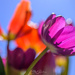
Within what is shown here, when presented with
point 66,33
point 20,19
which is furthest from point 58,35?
point 20,19

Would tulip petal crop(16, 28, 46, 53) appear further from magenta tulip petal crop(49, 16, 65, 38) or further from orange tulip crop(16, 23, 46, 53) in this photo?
magenta tulip petal crop(49, 16, 65, 38)

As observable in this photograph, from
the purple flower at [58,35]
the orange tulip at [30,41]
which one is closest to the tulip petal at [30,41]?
the orange tulip at [30,41]

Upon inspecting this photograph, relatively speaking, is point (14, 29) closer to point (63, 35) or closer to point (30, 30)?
point (30, 30)

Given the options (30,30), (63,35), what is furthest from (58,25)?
(30,30)

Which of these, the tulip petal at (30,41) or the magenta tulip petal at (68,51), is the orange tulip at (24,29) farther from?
the magenta tulip petal at (68,51)

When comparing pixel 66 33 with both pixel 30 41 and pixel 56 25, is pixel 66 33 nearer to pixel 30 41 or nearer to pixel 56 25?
pixel 56 25

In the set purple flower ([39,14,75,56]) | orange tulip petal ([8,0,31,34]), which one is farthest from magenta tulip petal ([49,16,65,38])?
orange tulip petal ([8,0,31,34])

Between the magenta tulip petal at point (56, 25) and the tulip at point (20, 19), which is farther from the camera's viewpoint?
the tulip at point (20, 19)
